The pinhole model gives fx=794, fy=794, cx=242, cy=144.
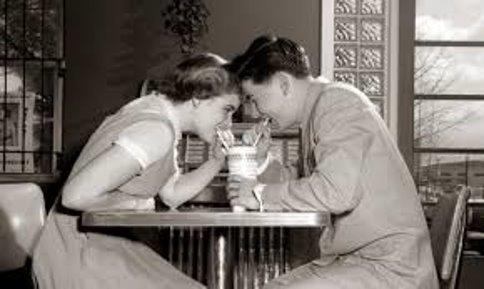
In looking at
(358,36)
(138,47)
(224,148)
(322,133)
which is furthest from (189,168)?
(322,133)

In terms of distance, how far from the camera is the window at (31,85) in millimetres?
5203

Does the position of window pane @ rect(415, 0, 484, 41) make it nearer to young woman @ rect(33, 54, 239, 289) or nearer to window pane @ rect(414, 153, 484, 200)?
window pane @ rect(414, 153, 484, 200)

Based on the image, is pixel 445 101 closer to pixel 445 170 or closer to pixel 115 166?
pixel 445 170

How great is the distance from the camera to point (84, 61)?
5.32 metres

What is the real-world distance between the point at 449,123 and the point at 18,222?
4.07 m

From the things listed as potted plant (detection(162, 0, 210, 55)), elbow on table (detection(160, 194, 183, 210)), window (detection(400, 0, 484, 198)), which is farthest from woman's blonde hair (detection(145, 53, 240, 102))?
window (detection(400, 0, 484, 198))

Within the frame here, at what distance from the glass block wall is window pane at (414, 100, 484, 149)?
27.6 inches

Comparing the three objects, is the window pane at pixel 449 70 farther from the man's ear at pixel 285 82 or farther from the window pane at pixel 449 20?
the man's ear at pixel 285 82

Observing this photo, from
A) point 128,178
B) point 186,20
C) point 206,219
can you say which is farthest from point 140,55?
point 206,219

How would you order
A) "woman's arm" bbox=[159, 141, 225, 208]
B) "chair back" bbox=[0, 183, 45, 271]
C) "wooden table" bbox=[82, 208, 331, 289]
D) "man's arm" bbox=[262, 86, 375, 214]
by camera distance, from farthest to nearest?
"chair back" bbox=[0, 183, 45, 271] < "woman's arm" bbox=[159, 141, 225, 208] < "man's arm" bbox=[262, 86, 375, 214] < "wooden table" bbox=[82, 208, 331, 289]

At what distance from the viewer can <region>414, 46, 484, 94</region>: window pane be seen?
6.00 metres

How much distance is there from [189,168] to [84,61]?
1154mm

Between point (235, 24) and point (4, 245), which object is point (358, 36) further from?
point (4, 245)

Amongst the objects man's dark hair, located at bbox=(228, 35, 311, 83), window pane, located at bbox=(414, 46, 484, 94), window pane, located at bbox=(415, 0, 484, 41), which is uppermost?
window pane, located at bbox=(415, 0, 484, 41)
